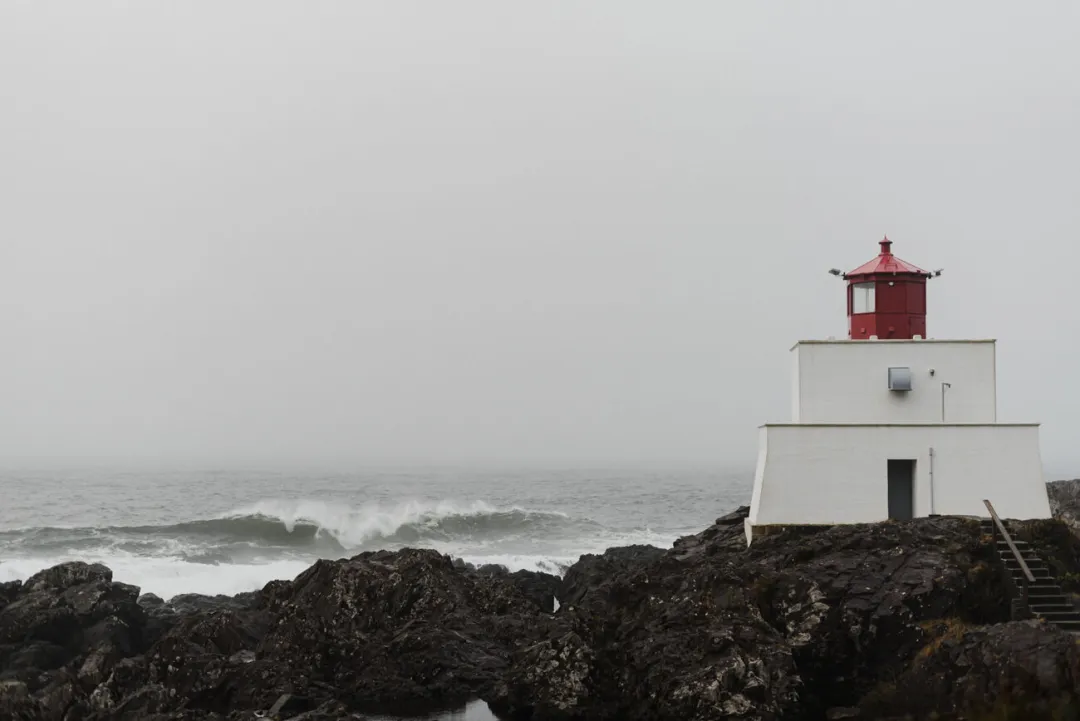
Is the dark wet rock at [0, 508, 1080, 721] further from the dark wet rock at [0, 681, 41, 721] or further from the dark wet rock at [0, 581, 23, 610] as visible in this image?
the dark wet rock at [0, 581, 23, 610]

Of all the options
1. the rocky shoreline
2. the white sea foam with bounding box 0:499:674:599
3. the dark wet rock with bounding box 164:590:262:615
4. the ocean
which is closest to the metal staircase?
the rocky shoreline

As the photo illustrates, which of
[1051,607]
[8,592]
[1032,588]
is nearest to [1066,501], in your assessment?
[1032,588]

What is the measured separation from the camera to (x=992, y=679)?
8555 mm

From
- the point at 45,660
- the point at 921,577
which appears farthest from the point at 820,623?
the point at 45,660

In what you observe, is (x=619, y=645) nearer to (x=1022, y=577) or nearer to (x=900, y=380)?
(x=1022, y=577)

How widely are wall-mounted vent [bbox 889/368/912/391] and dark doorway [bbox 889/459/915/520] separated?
1.01m

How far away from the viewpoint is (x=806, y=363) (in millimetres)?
14766

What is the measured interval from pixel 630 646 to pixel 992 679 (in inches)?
136

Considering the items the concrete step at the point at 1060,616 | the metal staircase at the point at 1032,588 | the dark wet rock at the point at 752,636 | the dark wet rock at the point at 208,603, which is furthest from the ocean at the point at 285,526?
the concrete step at the point at 1060,616

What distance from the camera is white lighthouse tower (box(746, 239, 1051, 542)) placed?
1397 cm

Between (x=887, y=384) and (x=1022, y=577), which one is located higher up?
(x=887, y=384)

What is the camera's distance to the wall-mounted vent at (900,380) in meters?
14.5

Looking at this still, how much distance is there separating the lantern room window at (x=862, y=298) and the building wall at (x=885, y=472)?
2179 mm

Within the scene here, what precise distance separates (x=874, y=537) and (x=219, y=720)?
727cm
